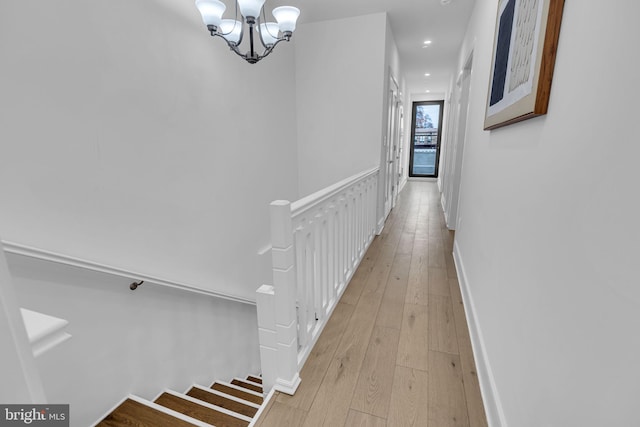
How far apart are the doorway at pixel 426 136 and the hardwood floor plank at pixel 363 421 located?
832 centimetres

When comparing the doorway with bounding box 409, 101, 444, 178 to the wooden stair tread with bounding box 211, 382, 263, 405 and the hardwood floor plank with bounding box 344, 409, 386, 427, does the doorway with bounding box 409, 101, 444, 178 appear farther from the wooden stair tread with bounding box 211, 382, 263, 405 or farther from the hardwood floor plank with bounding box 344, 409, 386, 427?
the hardwood floor plank with bounding box 344, 409, 386, 427

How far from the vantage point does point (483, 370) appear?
4.67 ft

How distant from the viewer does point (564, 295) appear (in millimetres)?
761

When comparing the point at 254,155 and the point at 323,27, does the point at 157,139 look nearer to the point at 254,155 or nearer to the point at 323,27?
the point at 254,155

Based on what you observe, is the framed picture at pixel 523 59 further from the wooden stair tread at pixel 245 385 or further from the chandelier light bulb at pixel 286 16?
the wooden stair tread at pixel 245 385

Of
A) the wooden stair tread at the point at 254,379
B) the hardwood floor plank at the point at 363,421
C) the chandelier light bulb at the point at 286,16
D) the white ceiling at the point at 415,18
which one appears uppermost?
the white ceiling at the point at 415,18

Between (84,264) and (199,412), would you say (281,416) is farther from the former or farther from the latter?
(84,264)

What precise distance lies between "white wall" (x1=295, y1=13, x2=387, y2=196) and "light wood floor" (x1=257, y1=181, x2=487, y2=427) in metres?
1.46

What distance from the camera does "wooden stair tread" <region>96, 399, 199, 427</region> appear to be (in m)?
1.52

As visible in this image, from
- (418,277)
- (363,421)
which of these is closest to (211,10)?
(363,421)

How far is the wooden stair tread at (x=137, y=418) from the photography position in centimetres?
152

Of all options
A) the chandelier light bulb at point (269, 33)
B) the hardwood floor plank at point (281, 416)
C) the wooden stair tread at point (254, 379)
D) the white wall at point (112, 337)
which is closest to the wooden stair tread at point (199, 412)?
the white wall at point (112, 337)

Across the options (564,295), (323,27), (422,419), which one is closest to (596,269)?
(564,295)

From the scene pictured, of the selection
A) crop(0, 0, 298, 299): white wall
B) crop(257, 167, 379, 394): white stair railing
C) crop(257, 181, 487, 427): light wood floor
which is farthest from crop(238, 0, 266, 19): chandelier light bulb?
crop(257, 181, 487, 427): light wood floor
